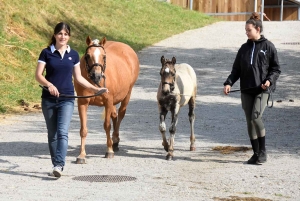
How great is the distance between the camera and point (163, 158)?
39.8 ft

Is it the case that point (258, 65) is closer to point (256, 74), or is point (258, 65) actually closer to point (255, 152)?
point (256, 74)

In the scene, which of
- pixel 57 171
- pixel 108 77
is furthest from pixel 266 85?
pixel 57 171

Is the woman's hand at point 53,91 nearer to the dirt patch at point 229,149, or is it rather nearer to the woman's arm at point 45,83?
the woman's arm at point 45,83

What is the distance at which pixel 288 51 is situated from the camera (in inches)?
1110

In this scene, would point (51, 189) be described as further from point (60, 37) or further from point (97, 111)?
point (97, 111)

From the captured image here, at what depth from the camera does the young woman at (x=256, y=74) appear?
11.3 meters

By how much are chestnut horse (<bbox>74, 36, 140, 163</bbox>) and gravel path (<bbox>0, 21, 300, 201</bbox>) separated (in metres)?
0.42

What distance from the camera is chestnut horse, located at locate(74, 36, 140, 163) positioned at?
456 inches

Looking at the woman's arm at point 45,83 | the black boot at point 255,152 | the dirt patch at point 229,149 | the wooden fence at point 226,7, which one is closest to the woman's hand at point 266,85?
the black boot at point 255,152

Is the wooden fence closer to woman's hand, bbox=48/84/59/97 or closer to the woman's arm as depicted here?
the woman's arm

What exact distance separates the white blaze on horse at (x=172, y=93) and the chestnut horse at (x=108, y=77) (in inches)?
29.7

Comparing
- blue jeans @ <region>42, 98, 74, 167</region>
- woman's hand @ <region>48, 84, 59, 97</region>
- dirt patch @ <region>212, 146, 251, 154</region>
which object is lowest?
dirt patch @ <region>212, 146, 251, 154</region>

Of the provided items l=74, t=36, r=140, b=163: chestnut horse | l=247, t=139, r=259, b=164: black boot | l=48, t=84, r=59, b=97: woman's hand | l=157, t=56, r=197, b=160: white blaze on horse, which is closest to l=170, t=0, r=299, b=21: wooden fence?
l=74, t=36, r=140, b=163: chestnut horse

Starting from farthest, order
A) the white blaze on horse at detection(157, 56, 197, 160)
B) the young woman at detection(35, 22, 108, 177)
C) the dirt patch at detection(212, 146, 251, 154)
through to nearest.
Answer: the dirt patch at detection(212, 146, 251, 154) < the white blaze on horse at detection(157, 56, 197, 160) < the young woman at detection(35, 22, 108, 177)
